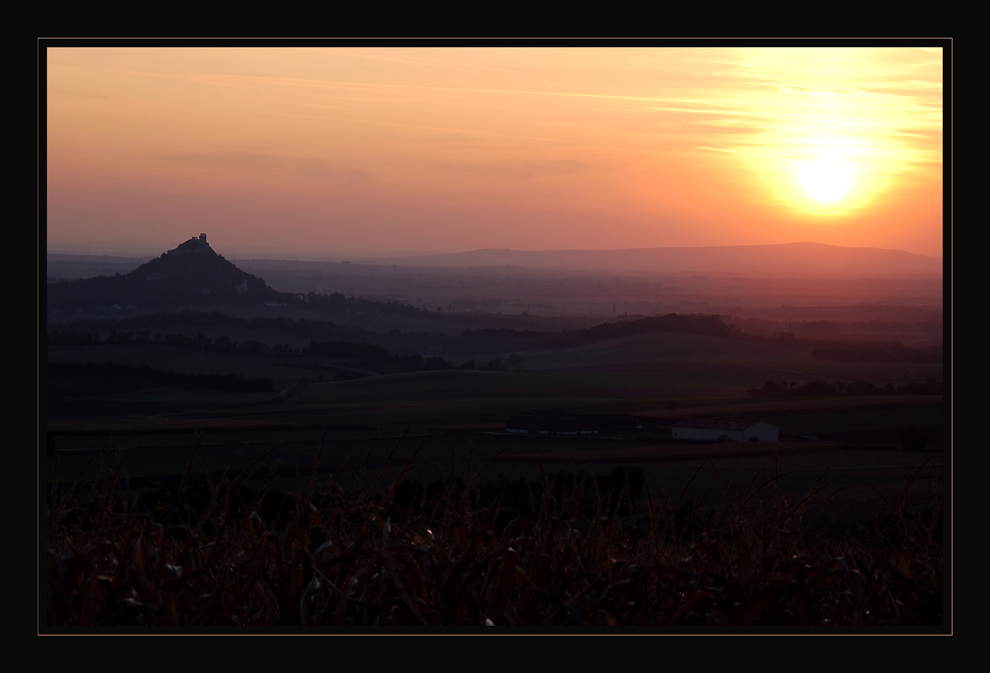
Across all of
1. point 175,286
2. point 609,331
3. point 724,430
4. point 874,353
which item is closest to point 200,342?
point 175,286

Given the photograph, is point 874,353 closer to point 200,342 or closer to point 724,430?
point 724,430

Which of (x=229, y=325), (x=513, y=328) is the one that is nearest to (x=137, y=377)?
(x=229, y=325)

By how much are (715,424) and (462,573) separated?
1052 centimetres

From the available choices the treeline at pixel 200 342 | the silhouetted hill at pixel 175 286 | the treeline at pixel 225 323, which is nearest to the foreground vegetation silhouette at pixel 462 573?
the silhouetted hill at pixel 175 286

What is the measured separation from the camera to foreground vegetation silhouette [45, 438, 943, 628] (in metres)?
4.04

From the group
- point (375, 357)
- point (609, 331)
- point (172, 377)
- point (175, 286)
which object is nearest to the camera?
point (175, 286)

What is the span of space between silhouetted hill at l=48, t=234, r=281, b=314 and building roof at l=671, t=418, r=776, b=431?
791cm

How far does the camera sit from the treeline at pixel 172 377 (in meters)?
20.3

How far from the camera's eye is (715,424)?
45.8 ft

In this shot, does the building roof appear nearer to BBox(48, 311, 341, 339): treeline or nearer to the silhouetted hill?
the silhouetted hill

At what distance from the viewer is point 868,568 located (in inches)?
182

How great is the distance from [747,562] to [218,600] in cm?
263

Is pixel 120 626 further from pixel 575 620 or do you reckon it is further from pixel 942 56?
pixel 942 56

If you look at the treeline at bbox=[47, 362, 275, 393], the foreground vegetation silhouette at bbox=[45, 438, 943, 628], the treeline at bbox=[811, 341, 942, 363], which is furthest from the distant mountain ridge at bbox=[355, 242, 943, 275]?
the treeline at bbox=[47, 362, 275, 393]
